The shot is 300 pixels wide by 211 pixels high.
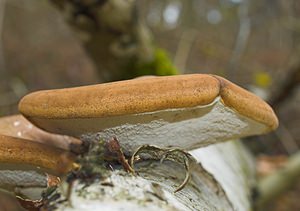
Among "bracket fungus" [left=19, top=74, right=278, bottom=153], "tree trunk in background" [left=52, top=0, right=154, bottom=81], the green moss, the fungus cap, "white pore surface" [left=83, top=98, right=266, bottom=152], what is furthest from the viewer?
the green moss

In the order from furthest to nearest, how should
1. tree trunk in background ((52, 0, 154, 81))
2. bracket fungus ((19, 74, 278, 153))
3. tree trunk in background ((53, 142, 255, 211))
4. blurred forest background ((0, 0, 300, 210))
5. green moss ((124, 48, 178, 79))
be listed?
blurred forest background ((0, 0, 300, 210)) < green moss ((124, 48, 178, 79)) < tree trunk in background ((52, 0, 154, 81)) < bracket fungus ((19, 74, 278, 153)) < tree trunk in background ((53, 142, 255, 211))

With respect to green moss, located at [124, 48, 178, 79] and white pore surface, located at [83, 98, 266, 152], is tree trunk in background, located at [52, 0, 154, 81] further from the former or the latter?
white pore surface, located at [83, 98, 266, 152]

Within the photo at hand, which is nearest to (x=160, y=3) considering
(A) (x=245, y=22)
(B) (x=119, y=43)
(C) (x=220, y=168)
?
(A) (x=245, y=22)

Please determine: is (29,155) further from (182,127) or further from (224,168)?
(224,168)

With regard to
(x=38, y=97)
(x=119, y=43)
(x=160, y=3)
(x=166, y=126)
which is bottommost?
(x=160, y=3)

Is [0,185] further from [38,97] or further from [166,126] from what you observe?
[166,126]

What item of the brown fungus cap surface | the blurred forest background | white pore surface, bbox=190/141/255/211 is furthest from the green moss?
the blurred forest background

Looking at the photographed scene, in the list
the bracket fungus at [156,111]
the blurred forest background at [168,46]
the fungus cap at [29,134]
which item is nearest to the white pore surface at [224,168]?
the bracket fungus at [156,111]
